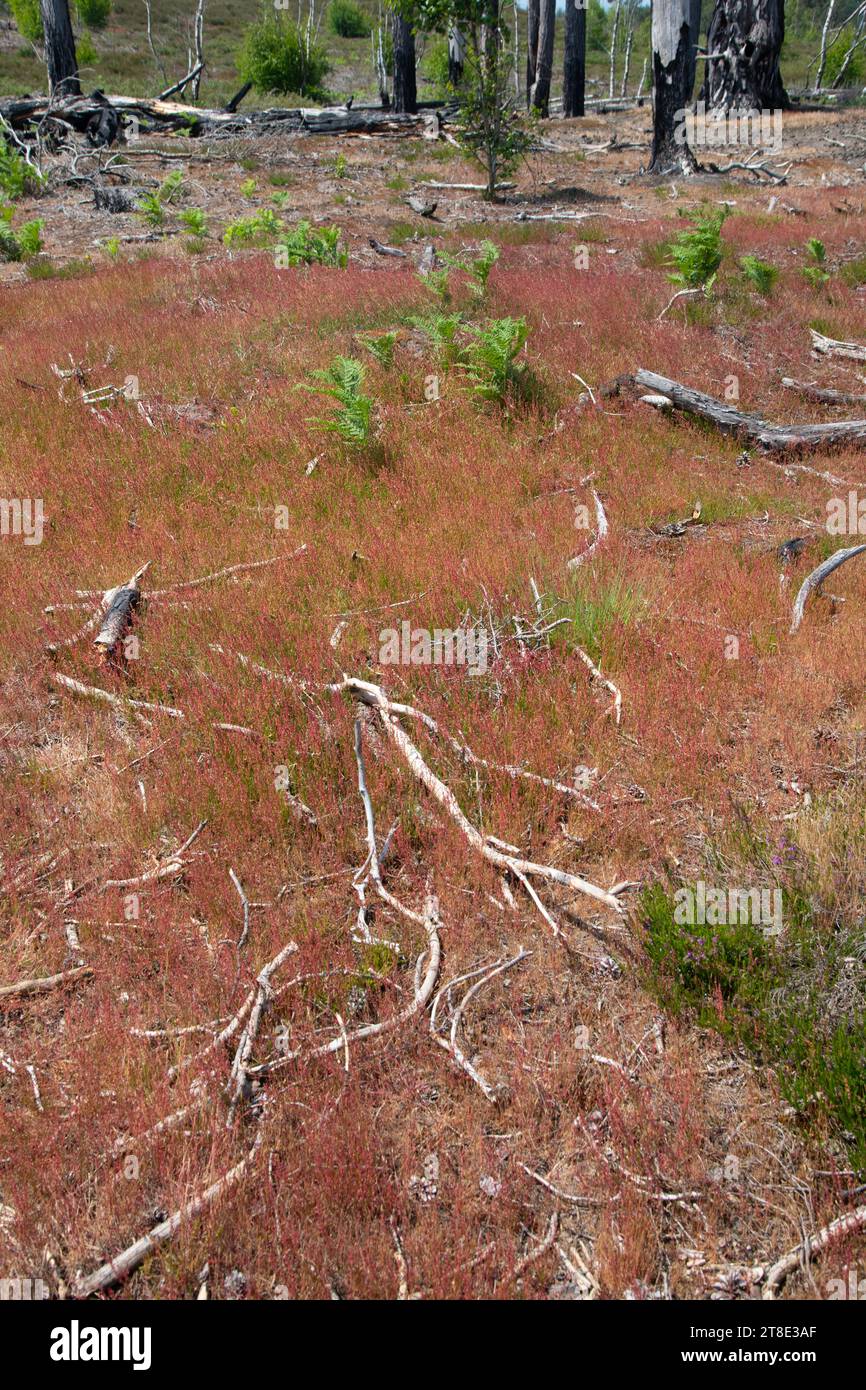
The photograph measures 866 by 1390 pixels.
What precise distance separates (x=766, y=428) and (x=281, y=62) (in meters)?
38.7

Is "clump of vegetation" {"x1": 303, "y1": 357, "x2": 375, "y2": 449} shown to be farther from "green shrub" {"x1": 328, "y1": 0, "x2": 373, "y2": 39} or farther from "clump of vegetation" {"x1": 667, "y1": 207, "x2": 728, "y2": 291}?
"green shrub" {"x1": 328, "y1": 0, "x2": 373, "y2": 39}

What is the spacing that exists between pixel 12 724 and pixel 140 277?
1087cm

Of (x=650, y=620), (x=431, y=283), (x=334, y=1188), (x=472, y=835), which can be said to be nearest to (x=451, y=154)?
(x=431, y=283)

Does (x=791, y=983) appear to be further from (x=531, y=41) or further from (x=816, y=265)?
(x=531, y=41)

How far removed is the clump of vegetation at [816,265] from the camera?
42.2 feet

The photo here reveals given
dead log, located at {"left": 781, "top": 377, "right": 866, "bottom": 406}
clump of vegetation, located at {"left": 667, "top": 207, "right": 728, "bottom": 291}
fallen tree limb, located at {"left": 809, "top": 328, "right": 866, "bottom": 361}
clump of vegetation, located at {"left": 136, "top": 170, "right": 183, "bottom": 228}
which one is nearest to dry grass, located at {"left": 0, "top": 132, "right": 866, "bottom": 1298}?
dead log, located at {"left": 781, "top": 377, "right": 866, "bottom": 406}

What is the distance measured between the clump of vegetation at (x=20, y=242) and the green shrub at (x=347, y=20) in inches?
2446

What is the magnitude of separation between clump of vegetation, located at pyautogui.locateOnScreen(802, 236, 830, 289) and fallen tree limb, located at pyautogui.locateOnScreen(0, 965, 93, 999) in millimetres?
13909

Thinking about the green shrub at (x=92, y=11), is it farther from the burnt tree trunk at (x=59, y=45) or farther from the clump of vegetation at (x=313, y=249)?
the clump of vegetation at (x=313, y=249)

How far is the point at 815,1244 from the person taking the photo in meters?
2.54

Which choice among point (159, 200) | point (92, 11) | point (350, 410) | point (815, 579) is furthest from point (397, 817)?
point (92, 11)

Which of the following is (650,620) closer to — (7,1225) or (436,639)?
(436,639)

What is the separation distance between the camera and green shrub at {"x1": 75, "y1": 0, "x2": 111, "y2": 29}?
1738 inches

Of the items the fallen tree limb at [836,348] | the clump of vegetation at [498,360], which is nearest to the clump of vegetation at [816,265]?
the fallen tree limb at [836,348]
